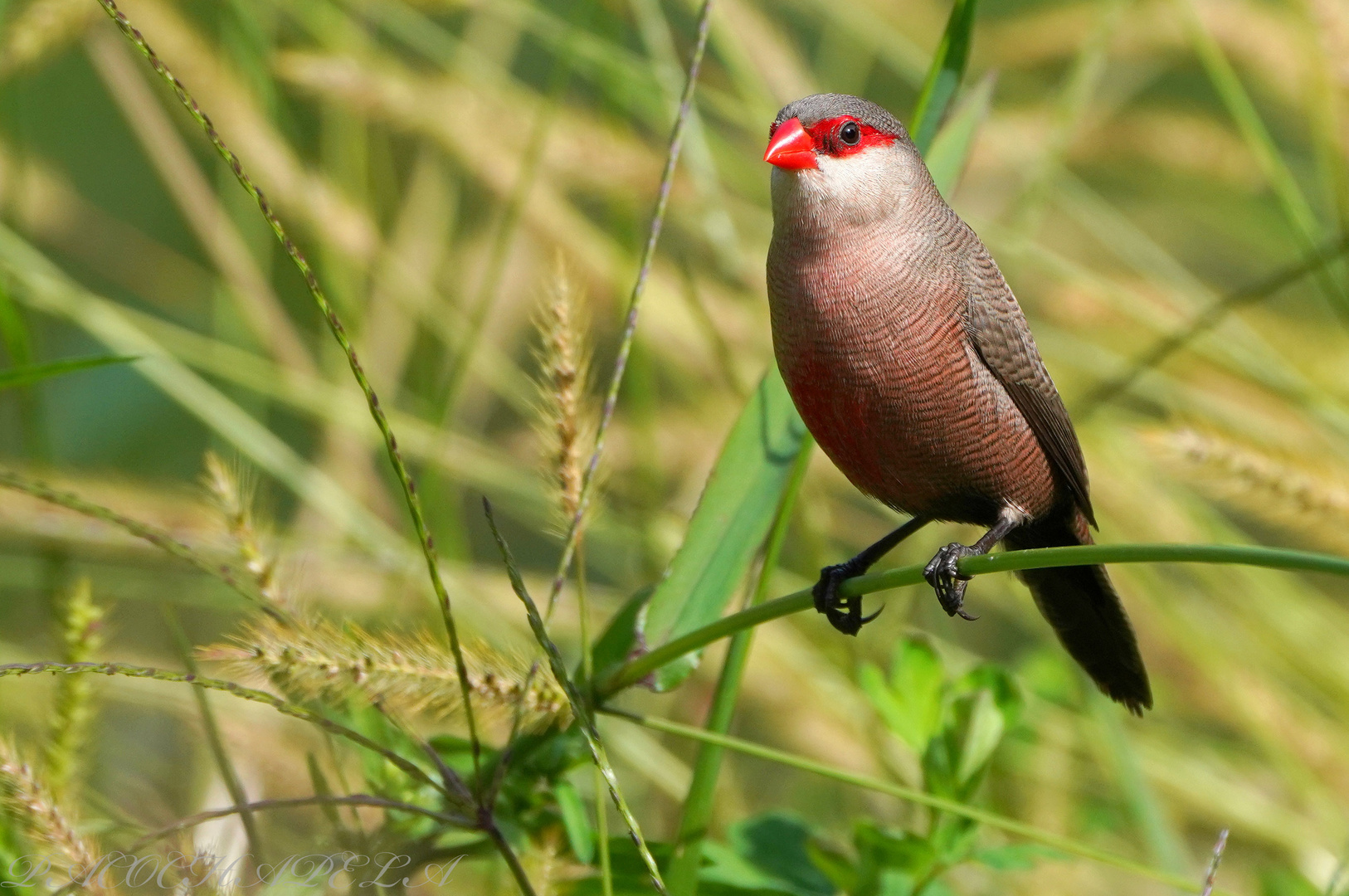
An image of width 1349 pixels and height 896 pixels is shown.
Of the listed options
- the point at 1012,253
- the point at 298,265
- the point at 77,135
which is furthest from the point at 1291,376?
the point at 77,135

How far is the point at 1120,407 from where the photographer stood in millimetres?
4043

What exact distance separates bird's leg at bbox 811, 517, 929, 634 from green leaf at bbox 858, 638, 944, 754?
0.13 m

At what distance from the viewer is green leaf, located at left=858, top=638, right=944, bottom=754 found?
7.31 ft

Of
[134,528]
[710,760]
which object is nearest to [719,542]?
[710,760]

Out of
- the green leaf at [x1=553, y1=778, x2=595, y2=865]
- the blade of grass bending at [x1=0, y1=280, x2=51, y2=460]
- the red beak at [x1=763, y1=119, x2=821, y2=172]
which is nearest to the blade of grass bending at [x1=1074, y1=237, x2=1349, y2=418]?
the red beak at [x1=763, y1=119, x2=821, y2=172]

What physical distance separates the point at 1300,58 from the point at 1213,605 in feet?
5.17

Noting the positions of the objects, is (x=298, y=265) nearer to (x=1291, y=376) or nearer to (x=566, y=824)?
(x=566, y=824)

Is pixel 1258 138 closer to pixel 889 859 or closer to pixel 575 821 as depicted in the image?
pixel 889 859

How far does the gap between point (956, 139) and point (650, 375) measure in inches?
48.4

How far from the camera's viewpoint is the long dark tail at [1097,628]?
258cm

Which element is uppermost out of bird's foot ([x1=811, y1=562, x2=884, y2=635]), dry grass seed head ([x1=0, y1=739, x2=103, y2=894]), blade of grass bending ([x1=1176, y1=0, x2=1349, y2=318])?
blade of grass bending ([x1=1176, y1=0, x2=1349, y2=318])

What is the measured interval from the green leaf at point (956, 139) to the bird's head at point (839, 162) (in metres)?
0.03

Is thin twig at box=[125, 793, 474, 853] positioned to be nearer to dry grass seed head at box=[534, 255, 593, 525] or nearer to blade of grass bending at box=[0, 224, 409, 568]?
dry grass seed head at box=[534, 255, 593, 525]

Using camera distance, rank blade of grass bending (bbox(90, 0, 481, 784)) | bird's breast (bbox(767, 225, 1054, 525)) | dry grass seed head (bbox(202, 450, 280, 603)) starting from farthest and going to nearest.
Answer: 1. bird's breast (bbox(767, 225, 1054, 525))
2. dry grass seed head (bbox(202, 450, 280, 603))
3. blade of grass bending (bbox(90, 0, 481, 784))
